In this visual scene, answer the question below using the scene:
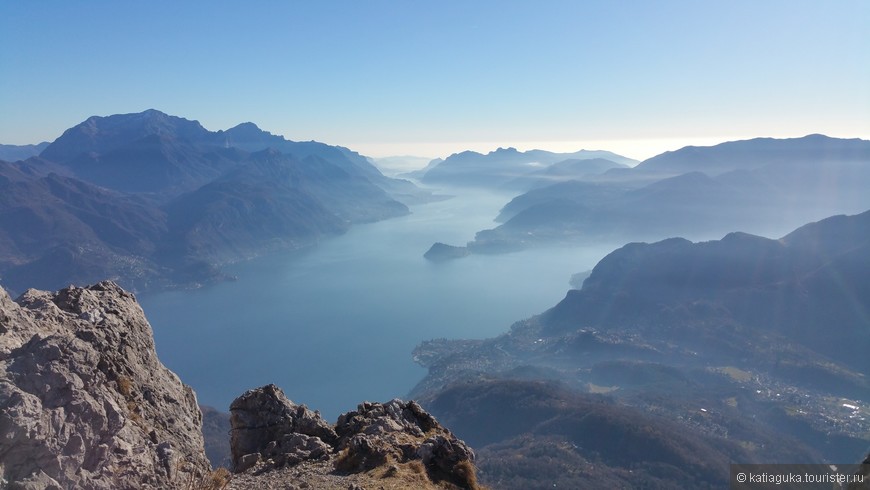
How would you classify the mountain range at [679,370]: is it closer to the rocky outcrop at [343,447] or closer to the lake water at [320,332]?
the lake water at [320,332]

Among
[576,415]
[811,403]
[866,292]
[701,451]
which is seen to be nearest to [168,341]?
[576,415]

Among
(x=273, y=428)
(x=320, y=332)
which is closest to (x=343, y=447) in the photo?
(x=273, y=428)

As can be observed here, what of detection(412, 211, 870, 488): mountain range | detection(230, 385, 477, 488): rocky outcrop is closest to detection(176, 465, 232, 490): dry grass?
detection(230, 385, 477, 488): rocky outcrop

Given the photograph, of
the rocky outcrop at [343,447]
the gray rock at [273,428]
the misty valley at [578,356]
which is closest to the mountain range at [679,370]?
the misty valley at [578,356]

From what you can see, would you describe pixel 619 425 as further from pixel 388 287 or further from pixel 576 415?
pixel 388 287

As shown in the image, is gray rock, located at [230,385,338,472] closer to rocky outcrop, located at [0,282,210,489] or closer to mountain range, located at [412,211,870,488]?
rocky outcrop, located at [0,282,210,489]

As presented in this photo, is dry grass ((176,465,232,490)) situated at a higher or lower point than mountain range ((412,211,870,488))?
higher
